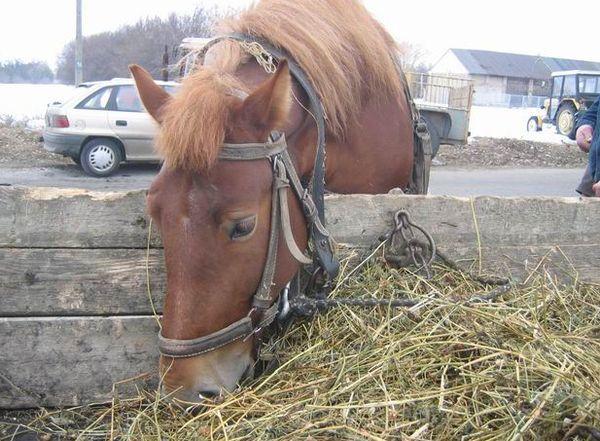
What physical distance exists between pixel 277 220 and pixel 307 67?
789mm

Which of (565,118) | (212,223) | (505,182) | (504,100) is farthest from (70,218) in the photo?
(504,100)

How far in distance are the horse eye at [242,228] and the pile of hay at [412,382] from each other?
52cm

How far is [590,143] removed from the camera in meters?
4.33

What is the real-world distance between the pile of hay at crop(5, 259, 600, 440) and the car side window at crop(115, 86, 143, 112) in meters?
9.87

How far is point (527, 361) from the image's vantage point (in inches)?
76.6

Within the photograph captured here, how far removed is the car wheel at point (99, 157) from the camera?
444 inches

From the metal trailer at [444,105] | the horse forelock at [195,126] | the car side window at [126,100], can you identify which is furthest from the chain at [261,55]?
the car side window at [126,100]

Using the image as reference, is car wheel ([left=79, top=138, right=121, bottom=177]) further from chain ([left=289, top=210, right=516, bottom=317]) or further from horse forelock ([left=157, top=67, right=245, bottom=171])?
horse forelock ([left=157, top=67, right=245, bottom=171])

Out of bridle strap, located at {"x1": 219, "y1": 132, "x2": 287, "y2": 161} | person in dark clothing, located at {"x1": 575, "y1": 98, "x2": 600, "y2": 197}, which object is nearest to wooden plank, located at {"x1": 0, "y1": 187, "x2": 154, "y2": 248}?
bridle strap, located at {"x1": 219, "y1": 132, "x2": 287, "y2": 161}

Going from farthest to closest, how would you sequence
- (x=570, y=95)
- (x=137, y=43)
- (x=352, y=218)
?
(x=137, y=43)
(x=570, y=95)
(x=352, y=218)

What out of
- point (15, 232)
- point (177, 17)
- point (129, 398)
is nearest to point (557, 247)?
point (129, 398)

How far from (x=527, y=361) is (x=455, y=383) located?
0.25 meters

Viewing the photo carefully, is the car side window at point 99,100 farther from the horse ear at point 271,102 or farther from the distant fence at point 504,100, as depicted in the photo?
the distant fence at point 504,100

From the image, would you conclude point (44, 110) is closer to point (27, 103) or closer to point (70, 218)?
point (27, 103)
